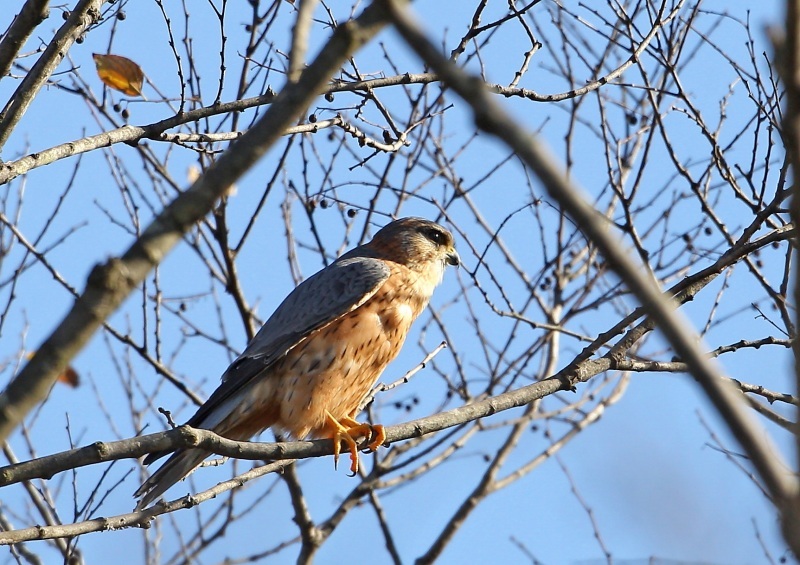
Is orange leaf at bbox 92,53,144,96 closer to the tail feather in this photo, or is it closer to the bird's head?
the tail feather

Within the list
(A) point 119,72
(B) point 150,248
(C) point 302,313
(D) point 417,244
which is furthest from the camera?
(D) point 417,244

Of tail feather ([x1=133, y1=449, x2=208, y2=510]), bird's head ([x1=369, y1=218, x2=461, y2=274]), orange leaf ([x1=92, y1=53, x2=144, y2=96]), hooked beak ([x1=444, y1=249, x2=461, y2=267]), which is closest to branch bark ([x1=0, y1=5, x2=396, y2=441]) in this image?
tail feather ([x1=133, y1=449, x2=208, y2=510])

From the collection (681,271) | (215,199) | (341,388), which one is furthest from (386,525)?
(215,199)

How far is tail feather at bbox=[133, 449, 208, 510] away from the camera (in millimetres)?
4602

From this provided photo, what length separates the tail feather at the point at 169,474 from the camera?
15.1 ft

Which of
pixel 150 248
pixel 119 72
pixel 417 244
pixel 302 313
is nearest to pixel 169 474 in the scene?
pixel 302 313

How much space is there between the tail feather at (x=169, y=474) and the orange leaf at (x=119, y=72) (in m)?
1.79

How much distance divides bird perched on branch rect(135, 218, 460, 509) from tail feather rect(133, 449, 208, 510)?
0.45 m

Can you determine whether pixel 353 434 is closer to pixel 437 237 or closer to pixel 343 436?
pixel 343 436

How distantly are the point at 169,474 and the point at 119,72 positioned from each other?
1932mm

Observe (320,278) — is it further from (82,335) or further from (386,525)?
(82,335)

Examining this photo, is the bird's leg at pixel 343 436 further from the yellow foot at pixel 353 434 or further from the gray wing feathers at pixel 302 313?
the gray wing feathers at pixel 302 313

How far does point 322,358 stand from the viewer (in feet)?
18.0

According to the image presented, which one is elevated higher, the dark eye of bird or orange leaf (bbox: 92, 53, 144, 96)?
orange leaf (bbox: 92, 53, 144, 96)
